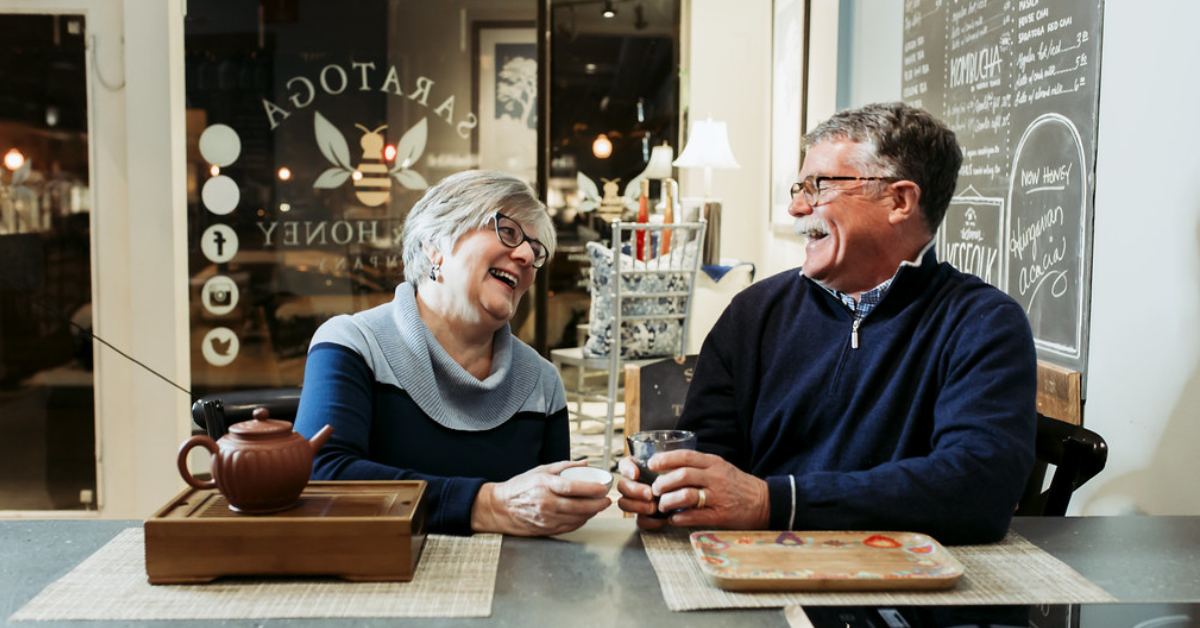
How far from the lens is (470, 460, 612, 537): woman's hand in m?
1.32

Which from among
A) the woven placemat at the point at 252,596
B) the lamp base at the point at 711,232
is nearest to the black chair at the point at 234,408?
the woven placemat at the point at 252,596

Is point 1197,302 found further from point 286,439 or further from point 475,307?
point 286,439

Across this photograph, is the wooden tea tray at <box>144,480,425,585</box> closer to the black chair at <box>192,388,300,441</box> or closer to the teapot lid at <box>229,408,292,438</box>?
the teapot lid at <box>229,408,292,438</box>

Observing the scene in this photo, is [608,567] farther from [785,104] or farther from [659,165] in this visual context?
[659,165]

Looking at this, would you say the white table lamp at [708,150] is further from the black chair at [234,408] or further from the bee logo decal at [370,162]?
the black chair at [234,408]

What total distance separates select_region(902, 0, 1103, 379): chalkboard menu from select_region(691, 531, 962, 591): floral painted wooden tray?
975 mm

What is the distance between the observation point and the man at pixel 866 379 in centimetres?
135

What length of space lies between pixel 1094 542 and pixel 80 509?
141 inches

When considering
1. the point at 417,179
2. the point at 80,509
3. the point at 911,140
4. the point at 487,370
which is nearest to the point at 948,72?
the point at 911,140

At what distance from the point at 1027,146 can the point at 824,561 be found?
143cm

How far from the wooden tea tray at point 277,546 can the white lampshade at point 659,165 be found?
465 centimetres

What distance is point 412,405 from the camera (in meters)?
1.66

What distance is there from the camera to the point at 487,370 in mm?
1789

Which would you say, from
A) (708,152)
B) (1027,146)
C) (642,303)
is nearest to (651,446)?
(1027,146)
